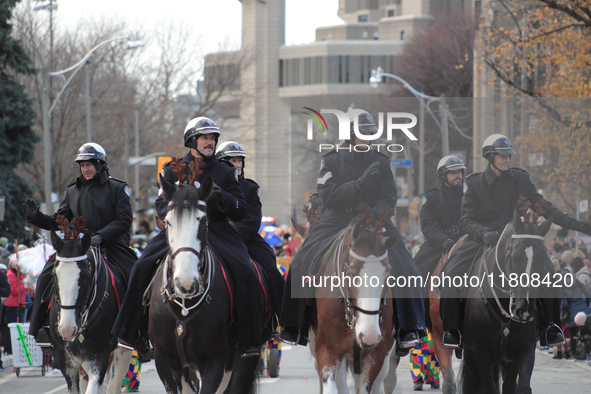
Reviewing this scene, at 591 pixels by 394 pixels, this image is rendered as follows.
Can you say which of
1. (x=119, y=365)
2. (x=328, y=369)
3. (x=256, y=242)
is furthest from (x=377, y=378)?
(x=119, y=365)

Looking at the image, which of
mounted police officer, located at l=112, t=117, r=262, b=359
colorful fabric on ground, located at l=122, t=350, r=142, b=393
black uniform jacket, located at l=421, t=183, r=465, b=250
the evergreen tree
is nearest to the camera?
mounted police officer, located at l=112, t=117, r=262, b=359

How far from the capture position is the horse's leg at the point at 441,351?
1231 centimetres

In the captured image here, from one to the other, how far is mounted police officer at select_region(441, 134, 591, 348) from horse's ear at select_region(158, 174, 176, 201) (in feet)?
11.1

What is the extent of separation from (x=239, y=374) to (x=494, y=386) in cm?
242

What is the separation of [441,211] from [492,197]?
224 cm

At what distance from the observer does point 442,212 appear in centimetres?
1316

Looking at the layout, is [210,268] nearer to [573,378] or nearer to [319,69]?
[573,378]

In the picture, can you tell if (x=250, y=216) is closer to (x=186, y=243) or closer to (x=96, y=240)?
(x=96, y=240)

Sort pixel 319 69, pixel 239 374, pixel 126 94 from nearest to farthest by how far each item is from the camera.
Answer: pixel 239 374
pixel 126 94
pixel 319 69

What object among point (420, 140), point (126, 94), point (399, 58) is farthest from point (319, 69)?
point (420, 140)

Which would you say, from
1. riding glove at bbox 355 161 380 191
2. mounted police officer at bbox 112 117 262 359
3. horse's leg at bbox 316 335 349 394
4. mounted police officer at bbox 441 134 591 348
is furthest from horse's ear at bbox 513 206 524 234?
mounted police officer at bbox 112 117 262 359

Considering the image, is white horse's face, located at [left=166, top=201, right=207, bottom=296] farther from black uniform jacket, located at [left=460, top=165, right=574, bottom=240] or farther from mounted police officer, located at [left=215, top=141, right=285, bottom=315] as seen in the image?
black uniform jacket, located at [left=460, top=165, right=574, bottom=240]

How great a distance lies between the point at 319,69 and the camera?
12812 centimetres

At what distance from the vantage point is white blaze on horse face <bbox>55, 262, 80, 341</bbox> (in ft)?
34.4
